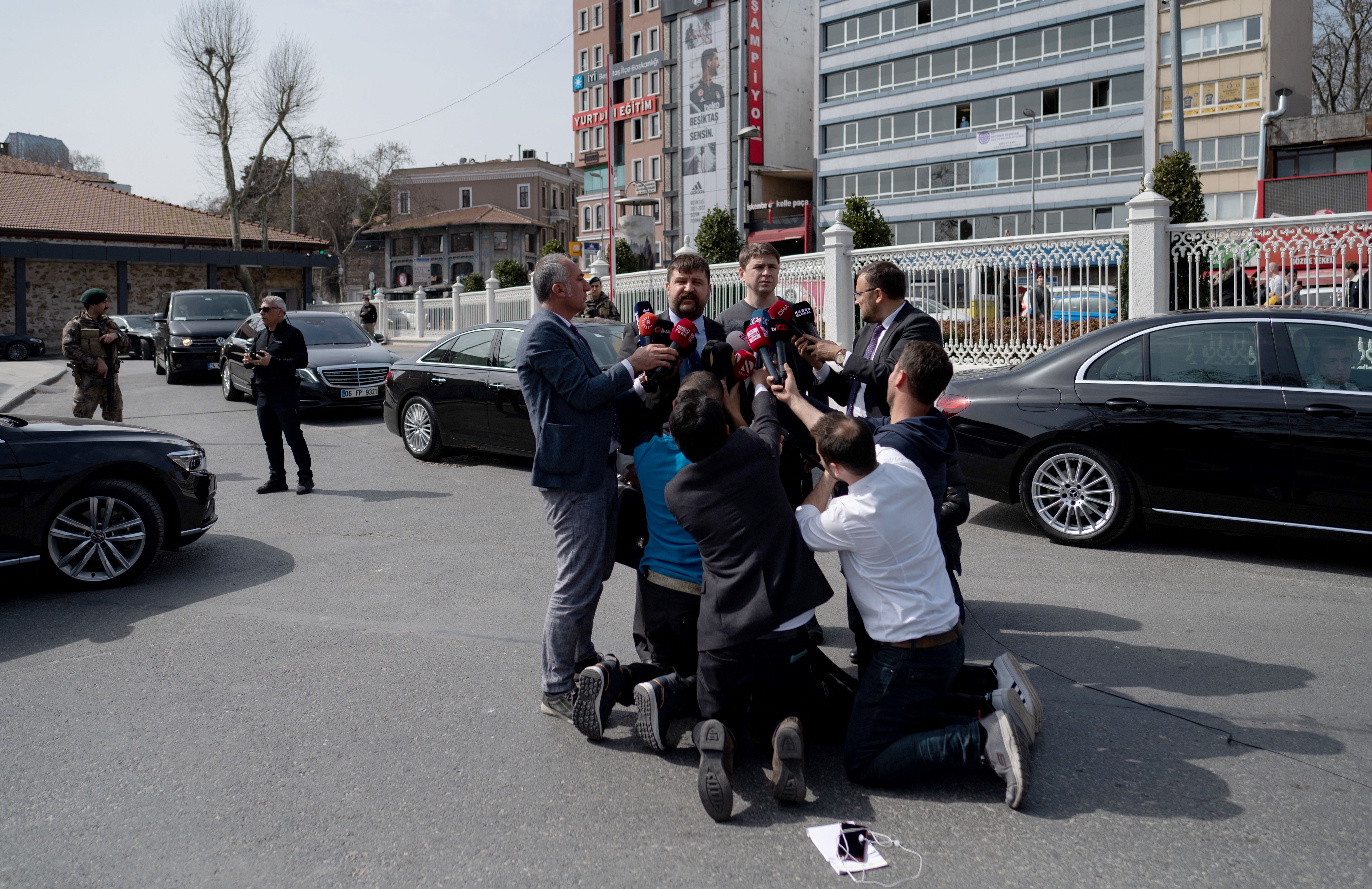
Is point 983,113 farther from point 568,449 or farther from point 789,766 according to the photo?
point 789,766

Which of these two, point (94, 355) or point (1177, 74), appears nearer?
point (94, 355)

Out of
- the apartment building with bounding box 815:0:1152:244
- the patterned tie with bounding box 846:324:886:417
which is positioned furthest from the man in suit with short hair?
the apartment building with bounding box 815:0:1152:244

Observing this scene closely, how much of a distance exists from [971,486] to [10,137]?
117536 mm

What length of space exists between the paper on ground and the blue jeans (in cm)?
30

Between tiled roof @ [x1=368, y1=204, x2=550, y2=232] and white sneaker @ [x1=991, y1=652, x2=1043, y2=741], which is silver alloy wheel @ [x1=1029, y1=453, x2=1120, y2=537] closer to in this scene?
white sneaker @ [x1=991, y1=652, x2=1043, y2=741]

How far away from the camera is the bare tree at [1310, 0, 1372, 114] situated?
150 ft

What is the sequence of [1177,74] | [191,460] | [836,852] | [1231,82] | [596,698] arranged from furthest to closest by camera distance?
[1231,82]
[1177,74]
[191,460]
[596,698]
[836,852]

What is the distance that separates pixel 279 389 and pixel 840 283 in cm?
935

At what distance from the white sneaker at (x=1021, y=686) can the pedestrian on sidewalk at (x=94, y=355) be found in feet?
30.6

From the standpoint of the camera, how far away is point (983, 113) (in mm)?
51906

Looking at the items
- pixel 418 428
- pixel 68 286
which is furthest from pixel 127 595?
pixel 68 286

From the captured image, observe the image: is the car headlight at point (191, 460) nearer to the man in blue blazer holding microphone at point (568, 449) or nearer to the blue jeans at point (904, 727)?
the man in blue blazer holding microphone at point (568, 449)

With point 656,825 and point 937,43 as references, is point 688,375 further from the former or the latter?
point 937,43

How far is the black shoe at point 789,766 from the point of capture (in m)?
3.28
